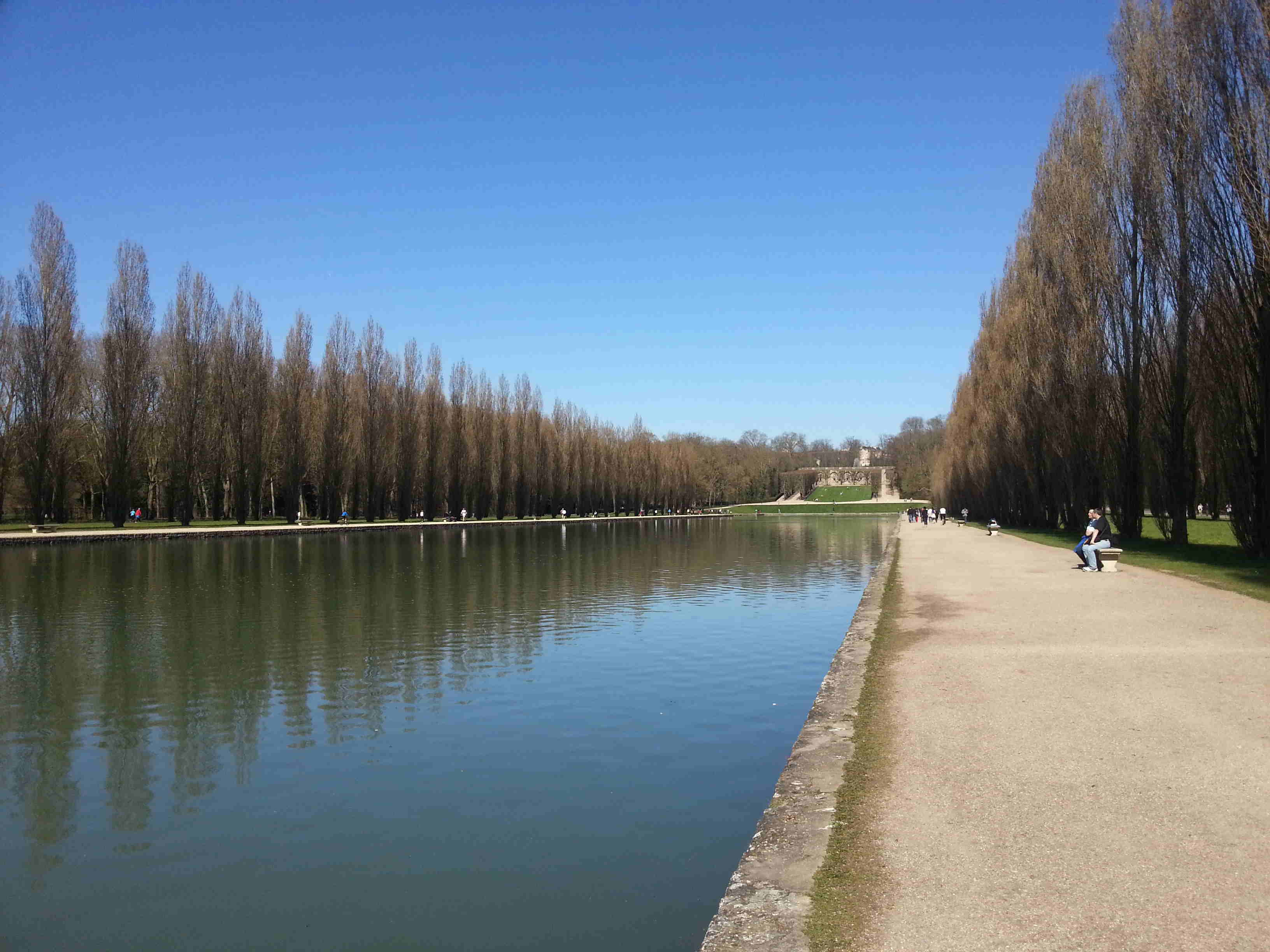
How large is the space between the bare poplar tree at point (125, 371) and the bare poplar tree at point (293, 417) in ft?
25.1

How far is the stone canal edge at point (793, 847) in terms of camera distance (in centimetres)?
347

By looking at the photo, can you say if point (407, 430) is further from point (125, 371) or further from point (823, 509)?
point (823, 509)

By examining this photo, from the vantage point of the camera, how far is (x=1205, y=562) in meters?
18.3

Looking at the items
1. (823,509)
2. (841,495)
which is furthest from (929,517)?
(841,495)

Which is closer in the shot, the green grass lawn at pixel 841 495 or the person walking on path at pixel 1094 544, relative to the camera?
the person walking on path at pixel 1094 544

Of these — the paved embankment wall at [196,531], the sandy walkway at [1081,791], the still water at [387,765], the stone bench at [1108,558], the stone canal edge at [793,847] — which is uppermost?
the paved embankment wall at [196,531]

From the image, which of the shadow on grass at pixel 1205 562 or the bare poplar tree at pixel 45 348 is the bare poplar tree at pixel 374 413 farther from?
the shadow on grass at pixel 1205 562

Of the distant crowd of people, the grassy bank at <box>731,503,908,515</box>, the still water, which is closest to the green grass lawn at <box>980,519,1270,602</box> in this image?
the still water

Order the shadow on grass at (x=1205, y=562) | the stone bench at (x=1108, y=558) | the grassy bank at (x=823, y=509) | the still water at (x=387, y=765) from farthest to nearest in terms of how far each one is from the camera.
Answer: the grassy bank at (x=823, y=509), the stone bench at (x=1108, y=558), the shadow on grass at (x=1205, y=562), the still water at (x=387, y=765)

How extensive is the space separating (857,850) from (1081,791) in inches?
57.1

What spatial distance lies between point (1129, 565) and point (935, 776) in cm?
1547

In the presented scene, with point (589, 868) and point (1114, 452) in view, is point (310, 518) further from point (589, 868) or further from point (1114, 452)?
point (589, 868)

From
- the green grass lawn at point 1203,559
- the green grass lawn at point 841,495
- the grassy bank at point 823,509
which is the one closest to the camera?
the green grass lawn at point 1203,559

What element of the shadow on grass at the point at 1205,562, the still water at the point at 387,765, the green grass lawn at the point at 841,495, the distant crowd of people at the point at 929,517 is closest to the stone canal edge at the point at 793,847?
the still water at the point at 387,765
